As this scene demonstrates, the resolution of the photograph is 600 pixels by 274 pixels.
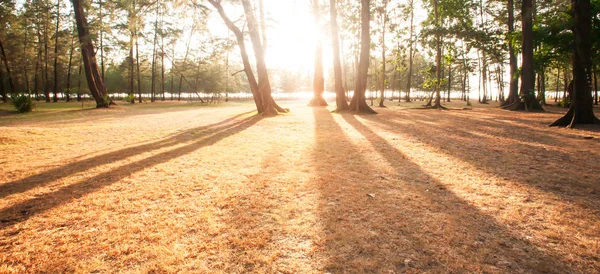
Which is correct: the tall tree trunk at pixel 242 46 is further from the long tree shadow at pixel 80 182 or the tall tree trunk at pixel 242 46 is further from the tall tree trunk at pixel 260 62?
the long tree shadow at pixel 80 182

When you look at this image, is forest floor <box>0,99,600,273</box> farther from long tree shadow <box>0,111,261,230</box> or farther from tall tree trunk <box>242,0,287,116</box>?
tall tree trunk <box>242,0,287,116</box>

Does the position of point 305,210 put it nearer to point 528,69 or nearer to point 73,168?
point 73,168

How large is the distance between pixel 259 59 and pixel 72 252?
14007 mm

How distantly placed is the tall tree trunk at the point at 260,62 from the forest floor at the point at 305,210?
32.2 feet

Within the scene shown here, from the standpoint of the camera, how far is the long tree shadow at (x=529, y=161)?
3.77m

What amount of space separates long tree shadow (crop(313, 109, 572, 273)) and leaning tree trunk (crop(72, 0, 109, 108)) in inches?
945

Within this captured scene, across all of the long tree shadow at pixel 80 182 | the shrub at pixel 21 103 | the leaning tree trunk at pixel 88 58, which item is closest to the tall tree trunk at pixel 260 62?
the long tree shadow at pixel 80 182

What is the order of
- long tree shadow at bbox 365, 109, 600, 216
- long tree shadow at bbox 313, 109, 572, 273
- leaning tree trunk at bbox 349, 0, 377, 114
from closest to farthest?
1. long tree shadow at bbox 313, 109, 572, 273
2. long tree shadow at bbox 365, 109, 600, 216
3. leaning tree trunk at bbox 349, 0, 377, 114

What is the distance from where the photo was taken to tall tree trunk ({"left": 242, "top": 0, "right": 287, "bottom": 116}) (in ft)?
48.0

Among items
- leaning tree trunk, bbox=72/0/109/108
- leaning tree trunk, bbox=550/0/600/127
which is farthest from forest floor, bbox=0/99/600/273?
leaning tree trunk, bbox=72/0/109/108

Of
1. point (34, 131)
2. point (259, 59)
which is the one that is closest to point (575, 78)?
point (259, 59)

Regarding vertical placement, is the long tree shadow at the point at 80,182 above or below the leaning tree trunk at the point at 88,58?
below

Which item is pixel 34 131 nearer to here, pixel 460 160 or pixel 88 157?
pixel 88 157

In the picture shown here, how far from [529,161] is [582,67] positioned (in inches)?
275
